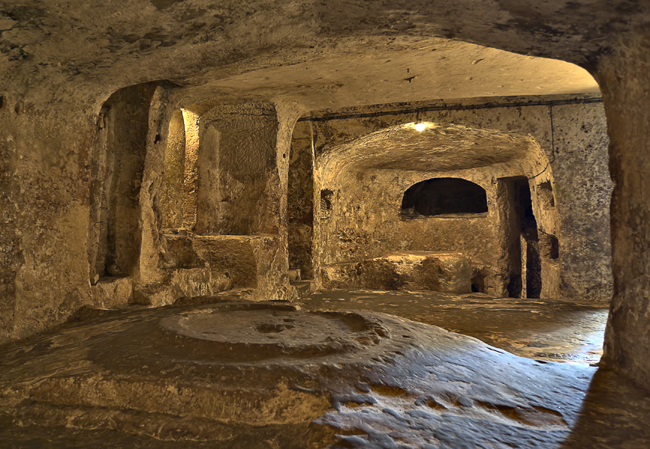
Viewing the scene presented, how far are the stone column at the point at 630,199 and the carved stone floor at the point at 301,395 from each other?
16 centimetres

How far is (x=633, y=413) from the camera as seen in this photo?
4.32ft

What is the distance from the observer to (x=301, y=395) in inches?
53.1

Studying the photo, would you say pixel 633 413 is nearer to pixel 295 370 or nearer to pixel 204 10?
pixel 295 370

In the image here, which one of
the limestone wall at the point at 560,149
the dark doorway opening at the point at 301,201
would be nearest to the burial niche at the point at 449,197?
the limestone wall at the point at 560,149

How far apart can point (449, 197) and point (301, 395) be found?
1058 centimetres

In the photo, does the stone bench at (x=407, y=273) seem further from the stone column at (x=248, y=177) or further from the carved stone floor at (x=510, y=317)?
the stone column at (x=248, y=177)

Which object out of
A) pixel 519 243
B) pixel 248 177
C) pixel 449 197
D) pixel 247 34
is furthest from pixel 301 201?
pixel 449 197

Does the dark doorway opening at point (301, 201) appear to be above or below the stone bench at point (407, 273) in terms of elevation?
above

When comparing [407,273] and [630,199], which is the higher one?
[630,199]

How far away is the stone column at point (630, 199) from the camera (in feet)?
4.84

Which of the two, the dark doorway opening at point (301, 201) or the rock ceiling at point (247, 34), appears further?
the dark doorway opening at point (301, 201)

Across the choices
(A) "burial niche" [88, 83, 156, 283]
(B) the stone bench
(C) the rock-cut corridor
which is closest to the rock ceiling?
(C) the rock-cut corridor

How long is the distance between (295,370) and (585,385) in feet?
3.45

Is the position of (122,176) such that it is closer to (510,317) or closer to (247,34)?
(247,34)
